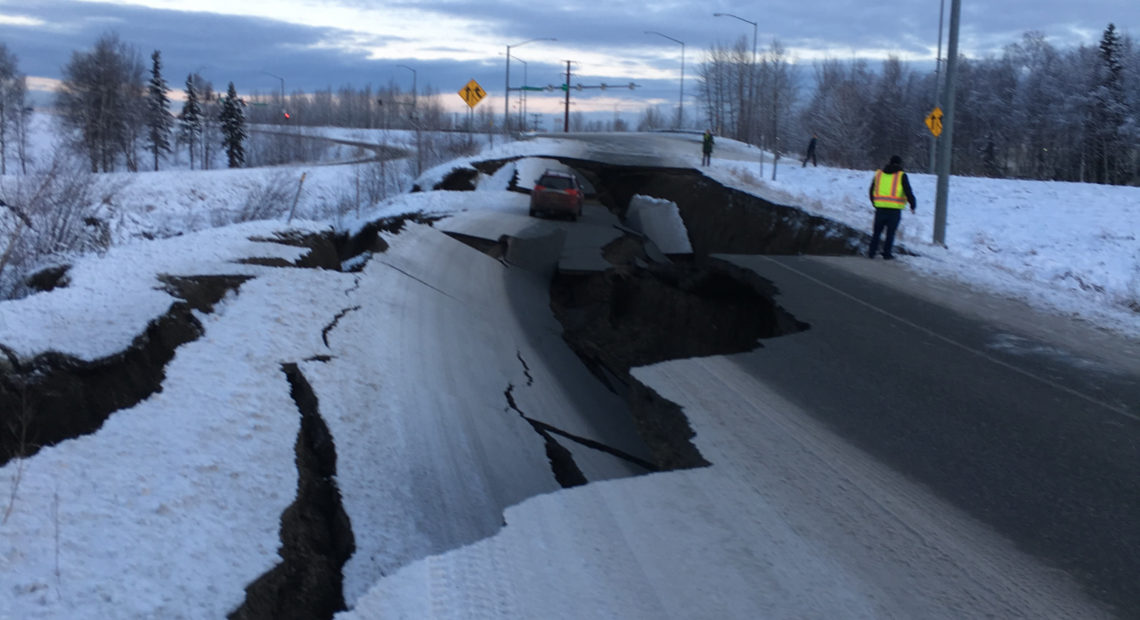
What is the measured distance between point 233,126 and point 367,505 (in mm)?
81583

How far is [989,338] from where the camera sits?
910 cm

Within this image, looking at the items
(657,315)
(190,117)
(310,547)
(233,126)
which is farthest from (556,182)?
(190,117)

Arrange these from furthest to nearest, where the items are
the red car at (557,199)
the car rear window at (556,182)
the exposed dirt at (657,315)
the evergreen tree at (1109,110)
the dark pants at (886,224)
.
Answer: the evergreen tree at (1109,110) → the car rear window at (556,182) → the red car at (557,199) → the dark pants at (886,224) → the exposed dirt at (657,315)

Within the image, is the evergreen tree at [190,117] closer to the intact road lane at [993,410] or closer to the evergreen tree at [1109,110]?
the evergreen tree at [1109,110]

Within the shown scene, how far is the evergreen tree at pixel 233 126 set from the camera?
254ft

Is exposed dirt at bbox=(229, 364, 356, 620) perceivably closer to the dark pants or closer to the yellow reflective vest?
the yellow reflective vest

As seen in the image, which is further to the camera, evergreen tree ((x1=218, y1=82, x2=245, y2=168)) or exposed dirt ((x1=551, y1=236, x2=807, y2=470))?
evergreen tree ((x1=218, y1=82, x2=245, y2=168))

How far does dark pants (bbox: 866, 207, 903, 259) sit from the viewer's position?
14.6 metres

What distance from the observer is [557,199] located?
23.1 meters

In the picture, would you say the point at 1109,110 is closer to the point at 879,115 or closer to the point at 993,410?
the point at 879,115

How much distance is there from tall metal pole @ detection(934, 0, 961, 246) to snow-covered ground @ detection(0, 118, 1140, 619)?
26.2ft

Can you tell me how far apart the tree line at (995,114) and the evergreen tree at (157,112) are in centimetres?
5224

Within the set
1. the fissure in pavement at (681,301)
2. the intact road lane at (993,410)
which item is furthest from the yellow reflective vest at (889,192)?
the intact road lane at (993,410)

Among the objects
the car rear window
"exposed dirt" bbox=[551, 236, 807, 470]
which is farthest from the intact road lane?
the car rear window
